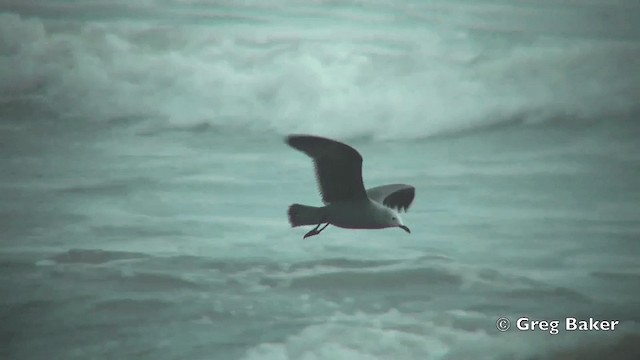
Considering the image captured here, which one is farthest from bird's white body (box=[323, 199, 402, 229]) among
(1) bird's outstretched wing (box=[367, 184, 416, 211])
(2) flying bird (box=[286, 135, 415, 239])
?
(1) bird's outstretched wing (box=[367, 184, 416, 211])

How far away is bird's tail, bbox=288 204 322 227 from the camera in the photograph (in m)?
5.62

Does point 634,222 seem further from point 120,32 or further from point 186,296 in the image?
point 120,32

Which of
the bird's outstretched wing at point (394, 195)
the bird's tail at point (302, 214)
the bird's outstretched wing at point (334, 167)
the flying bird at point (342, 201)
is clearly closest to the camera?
the bird's outstretched wing at point (334, 167)

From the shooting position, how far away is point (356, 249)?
6582mm

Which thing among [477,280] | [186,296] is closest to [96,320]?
[186,296]

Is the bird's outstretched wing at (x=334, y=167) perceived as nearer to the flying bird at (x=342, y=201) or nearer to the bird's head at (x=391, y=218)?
the flying bird at (x=342, y=201)

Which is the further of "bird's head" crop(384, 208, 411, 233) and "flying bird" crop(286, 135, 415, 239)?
"bird's head" crop(384, 208, 411, 233)

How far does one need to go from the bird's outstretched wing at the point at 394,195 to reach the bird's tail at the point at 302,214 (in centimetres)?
34

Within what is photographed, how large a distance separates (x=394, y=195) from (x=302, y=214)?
67 centimetres

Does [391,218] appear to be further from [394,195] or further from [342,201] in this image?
[394,195]

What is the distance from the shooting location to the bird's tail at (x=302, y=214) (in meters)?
5.62

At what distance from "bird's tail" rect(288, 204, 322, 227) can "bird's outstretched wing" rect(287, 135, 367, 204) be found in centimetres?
8

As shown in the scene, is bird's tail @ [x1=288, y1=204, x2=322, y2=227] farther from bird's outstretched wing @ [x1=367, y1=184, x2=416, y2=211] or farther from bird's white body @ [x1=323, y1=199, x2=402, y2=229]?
bird's outstretched wing @ [x1=367, y1=184, x2=416, y2=211]

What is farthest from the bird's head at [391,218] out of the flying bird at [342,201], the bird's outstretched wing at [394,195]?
the bird's outstretched wing at [394,195]
